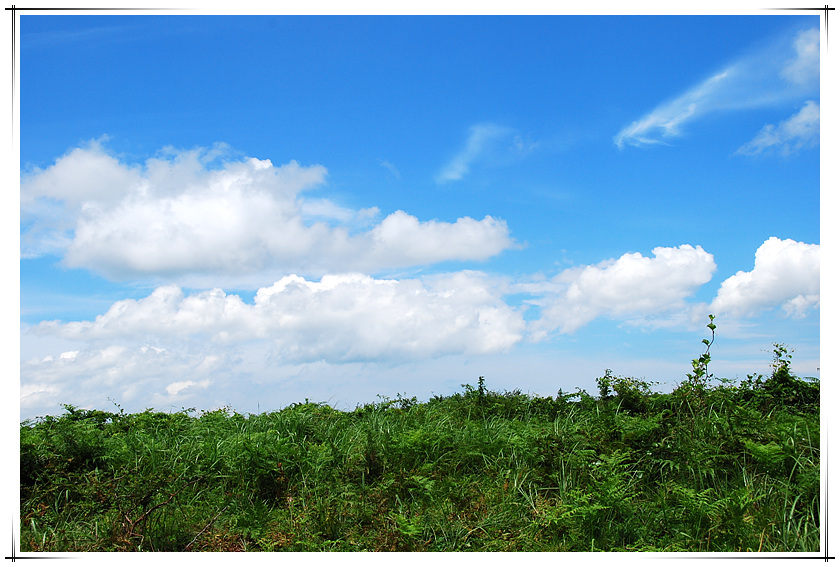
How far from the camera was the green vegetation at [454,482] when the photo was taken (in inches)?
181

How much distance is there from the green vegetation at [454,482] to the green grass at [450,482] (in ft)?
0.06

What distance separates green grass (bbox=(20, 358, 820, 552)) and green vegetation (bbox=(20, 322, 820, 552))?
2cm

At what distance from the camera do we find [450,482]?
5.64 metres

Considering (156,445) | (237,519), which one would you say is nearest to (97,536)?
(237,519)

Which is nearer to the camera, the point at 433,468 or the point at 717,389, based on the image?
the point at 433,468

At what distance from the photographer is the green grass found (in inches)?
181

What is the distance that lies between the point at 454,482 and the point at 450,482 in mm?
38

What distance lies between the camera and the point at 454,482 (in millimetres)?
5629

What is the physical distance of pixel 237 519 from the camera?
16.9 feet

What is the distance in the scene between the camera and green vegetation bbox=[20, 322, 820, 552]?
459 centimetres

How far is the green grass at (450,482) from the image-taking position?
459 cm
